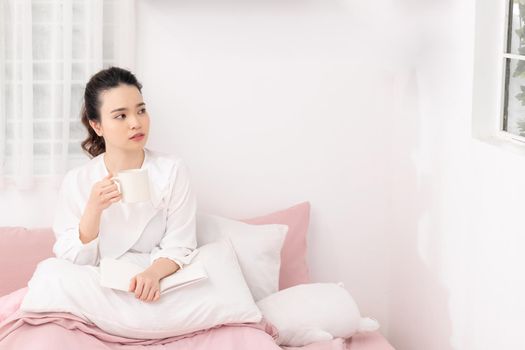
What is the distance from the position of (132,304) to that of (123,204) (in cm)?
38

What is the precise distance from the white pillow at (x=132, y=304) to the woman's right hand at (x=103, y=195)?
184mm

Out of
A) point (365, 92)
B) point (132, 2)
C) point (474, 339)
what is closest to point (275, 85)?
point (365, 92)

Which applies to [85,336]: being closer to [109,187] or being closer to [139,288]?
[139,288]

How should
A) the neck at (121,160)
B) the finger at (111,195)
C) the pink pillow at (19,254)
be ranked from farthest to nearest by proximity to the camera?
the pink pillow at (19,254), the neck at (121,160), the finger at (111,195)

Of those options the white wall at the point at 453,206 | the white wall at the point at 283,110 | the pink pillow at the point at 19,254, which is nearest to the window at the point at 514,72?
the white wall at the point at 453,206

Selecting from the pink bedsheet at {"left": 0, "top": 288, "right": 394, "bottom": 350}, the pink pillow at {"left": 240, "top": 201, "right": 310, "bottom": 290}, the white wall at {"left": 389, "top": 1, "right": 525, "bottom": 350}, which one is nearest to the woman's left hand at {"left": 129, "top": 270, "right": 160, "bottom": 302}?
the pink bedsheet at {"left": 0, "top": 288, "right": 394, "bottom": 350}

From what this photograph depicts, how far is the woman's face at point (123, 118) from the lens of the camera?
2.85 metres

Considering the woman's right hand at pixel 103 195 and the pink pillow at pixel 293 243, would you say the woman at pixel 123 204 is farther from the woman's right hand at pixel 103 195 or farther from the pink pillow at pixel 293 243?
the pink pillow at pixel 293 243

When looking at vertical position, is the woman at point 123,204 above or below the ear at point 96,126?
below

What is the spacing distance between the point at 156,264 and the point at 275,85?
2.97 ft

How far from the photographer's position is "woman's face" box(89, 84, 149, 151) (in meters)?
2.85

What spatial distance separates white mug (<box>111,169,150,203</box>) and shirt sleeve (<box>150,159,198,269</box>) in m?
0.31

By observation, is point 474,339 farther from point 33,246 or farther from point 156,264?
point 33,246

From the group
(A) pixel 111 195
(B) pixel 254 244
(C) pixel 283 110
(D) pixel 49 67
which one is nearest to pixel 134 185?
(A) pixel 111 195
